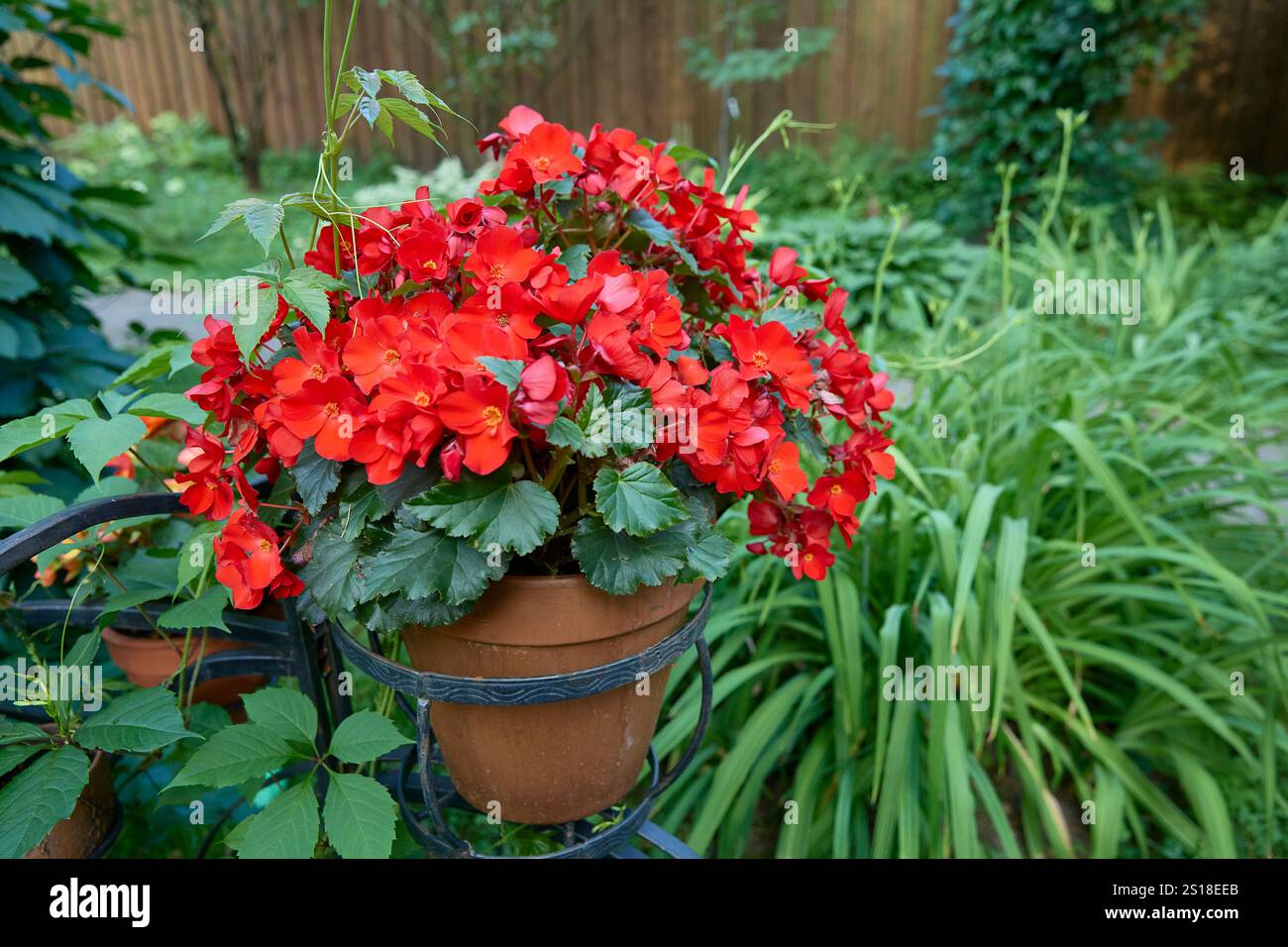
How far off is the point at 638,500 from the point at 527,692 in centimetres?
21

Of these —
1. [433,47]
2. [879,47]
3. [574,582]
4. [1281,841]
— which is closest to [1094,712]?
[1281,841]

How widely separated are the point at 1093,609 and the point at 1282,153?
20.5 ft

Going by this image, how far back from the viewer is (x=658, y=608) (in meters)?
0.79

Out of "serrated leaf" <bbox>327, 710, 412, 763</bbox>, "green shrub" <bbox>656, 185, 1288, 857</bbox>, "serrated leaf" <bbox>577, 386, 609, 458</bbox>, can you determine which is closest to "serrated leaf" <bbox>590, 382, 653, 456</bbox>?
"serrated leaf" <bbox>577, 386, 609, 458</bbox>

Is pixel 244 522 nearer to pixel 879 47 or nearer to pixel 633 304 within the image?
pixel 633 304

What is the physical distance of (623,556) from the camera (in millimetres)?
706

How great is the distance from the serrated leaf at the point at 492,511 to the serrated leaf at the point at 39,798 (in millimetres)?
406

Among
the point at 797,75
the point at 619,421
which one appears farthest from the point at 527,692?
the point at 797,75

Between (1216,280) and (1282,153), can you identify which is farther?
(1282,153)

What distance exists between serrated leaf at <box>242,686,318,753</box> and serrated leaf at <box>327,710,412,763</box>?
36 millimetres

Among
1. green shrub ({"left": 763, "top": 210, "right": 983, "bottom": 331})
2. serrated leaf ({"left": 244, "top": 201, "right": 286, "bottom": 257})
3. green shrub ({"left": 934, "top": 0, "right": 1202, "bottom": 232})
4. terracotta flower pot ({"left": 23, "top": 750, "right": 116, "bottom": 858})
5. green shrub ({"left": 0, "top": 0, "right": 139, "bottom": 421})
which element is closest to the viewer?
serrated leaf ({"left": 244, "top": 201, "right": 286, "bottom": 257})

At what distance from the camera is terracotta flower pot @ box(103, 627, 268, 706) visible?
109cm

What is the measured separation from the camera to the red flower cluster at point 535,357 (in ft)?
2.15

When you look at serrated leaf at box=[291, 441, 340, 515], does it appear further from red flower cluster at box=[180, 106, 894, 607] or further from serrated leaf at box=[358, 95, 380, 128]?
serrated leaf at box=[358, 95, 380, 128]
